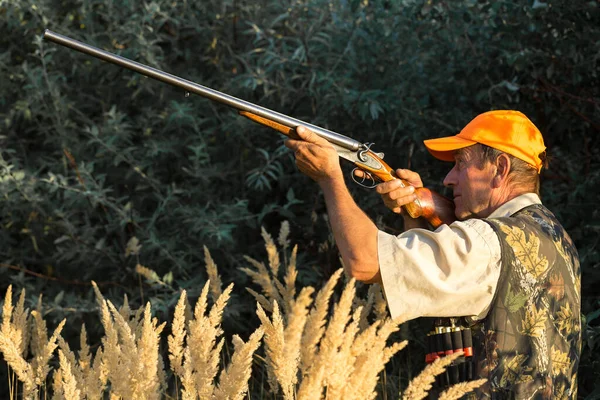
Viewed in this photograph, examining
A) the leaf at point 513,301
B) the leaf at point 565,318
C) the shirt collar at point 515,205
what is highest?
the shirt collar at point 515,205

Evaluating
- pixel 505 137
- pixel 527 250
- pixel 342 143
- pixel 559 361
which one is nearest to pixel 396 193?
pixel 342 143

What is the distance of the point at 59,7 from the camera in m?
6.71

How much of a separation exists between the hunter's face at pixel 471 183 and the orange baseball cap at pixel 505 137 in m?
0.05

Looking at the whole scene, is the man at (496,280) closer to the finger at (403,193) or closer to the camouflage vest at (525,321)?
the camouflage vest at (525,321)

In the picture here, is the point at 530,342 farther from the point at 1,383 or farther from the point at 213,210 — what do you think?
the point at 1,383

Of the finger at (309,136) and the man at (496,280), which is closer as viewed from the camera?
the man at (496,280)

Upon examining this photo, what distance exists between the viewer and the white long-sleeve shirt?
279cm

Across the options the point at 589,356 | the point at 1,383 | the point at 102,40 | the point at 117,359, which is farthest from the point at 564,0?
the point at 1,383

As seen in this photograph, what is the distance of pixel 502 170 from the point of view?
329 cm

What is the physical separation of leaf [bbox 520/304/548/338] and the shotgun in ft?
2.62

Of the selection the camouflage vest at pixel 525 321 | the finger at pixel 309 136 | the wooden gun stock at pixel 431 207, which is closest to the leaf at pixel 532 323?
the camouflage vest at pixel 525 321

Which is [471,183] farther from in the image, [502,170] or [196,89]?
[196,89]

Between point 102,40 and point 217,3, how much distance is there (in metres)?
0.90

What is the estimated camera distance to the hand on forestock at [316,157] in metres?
3.27
